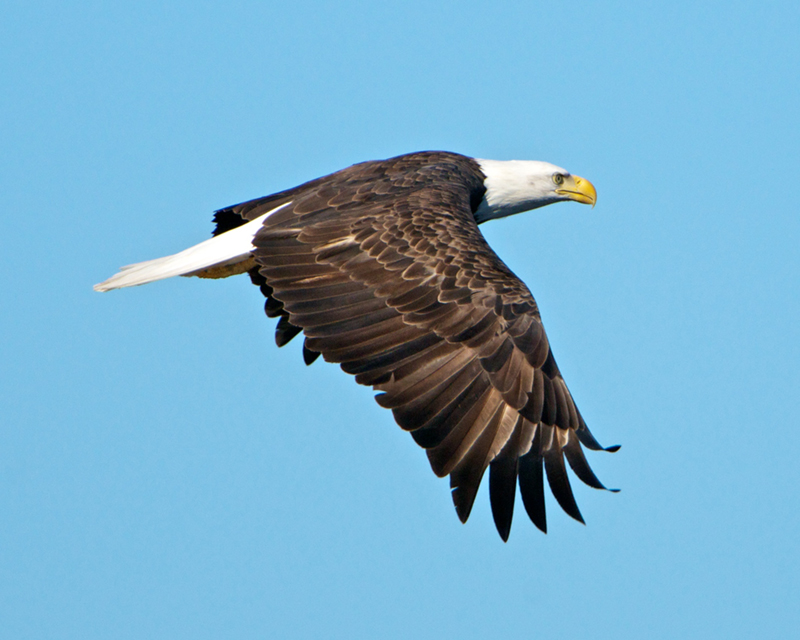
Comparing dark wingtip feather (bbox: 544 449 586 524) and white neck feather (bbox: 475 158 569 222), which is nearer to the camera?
dark wingtip feather (bbox: 544 449 586 524)

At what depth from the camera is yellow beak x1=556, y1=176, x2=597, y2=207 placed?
8.62 metres

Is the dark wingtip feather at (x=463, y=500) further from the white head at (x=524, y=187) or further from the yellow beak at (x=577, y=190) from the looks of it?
the yellow beak at (x=577, y=190)

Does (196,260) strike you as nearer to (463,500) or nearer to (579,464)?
(463,500)

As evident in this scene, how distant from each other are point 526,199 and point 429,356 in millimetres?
3224

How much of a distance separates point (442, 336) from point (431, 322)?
11cm

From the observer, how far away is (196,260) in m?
6.86

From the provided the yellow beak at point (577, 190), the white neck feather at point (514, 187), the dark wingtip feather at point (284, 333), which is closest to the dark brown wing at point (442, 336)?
the dark wingtip feather at point (284, 333)

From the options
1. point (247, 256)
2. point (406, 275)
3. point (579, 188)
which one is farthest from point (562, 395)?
point (579, 188)

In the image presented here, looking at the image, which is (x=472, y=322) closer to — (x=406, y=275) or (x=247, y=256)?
(x=406, y=275)

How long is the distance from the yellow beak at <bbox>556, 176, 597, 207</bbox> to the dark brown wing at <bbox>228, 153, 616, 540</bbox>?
2259 mm

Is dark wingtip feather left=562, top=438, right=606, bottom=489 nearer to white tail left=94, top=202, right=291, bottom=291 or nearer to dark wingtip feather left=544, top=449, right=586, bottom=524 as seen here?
dark wingtip feather left=544, top=449, right=586, bottom=524

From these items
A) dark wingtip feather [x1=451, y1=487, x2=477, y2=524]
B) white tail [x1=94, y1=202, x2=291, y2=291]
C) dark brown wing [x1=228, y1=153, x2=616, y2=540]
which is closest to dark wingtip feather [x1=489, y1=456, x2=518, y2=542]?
dark brown wing [x1=228, y1=153, x2=616, y2=540]

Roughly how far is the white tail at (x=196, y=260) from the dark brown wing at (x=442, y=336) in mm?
275

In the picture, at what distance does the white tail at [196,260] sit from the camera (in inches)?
266
